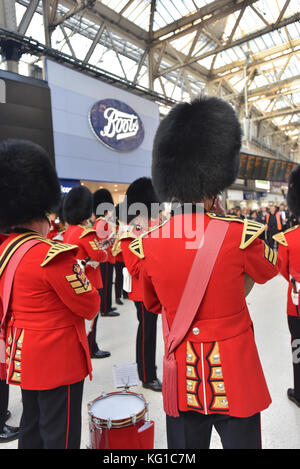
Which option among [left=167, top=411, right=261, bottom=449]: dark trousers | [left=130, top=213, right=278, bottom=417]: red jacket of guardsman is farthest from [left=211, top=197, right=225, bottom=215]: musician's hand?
[left=167, top=411, right=261, bottom=449]: dark trousers

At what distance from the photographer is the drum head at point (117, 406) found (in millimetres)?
1351

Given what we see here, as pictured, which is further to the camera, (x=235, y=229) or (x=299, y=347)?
(x=299, y=347)

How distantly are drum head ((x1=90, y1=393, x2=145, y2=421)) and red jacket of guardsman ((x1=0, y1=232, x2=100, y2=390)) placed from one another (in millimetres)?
230

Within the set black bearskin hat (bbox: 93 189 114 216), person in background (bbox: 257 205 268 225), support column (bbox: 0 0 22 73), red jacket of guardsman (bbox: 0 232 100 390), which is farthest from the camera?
person in background (bbox: 257 205 268 225)

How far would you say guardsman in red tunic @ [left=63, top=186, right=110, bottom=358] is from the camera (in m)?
2.67

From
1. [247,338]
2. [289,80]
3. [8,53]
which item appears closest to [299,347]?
[247,338]

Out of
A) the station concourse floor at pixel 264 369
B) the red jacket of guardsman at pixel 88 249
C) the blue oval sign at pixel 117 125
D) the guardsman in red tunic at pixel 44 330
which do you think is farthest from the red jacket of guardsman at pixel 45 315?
the blue oval sign at pixel 117 125

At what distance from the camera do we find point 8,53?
682 centimetres

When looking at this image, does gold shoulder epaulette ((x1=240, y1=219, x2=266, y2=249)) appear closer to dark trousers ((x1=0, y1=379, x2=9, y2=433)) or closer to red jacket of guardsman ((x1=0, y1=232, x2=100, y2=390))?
red jacket of guardsman ((x1=0, y1=232, x2=100, y2=390))

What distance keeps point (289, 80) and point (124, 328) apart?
14515mm

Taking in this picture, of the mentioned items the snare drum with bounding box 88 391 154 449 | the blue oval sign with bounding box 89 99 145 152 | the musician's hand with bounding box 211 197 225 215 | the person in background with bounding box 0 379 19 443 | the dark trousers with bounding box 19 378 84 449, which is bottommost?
the person in background with bounding box 0 379 19 443

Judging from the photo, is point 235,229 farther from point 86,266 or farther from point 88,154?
point 88,154

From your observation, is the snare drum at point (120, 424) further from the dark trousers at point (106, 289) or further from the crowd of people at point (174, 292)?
the dark trousers at point (106, 289)

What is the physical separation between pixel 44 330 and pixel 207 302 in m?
0.65
